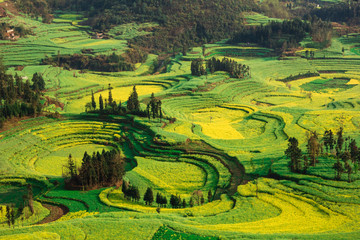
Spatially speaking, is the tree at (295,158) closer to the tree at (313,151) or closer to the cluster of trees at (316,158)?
the cluster of trees at (316,158)

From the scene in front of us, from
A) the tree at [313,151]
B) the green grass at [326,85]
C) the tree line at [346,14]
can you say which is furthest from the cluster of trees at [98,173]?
the tree line at [346,14]

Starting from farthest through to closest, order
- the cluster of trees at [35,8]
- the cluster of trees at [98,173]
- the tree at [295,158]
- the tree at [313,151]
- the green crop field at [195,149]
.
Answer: the cluster of trees at [35,8], the cluster of trees at [98,173], the tree at [313,151], the tree at [295,158], the green crop field at [195,149]

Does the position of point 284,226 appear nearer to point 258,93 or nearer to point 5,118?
point 5,118

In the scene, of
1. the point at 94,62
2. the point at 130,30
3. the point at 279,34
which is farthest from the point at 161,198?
the point at 130,30

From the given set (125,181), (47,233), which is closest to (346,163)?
(125,181)

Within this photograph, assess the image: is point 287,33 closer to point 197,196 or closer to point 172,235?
point 197,196

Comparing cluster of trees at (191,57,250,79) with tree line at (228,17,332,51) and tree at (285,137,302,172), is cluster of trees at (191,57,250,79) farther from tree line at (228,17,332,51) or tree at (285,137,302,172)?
tree at (285,137,302,172)

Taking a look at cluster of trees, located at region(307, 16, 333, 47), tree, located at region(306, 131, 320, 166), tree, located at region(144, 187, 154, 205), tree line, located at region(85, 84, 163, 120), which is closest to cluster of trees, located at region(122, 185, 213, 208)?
tree, located at region(144, 187, 154, 205)

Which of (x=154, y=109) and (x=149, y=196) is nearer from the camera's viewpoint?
(x=149, y=196)
